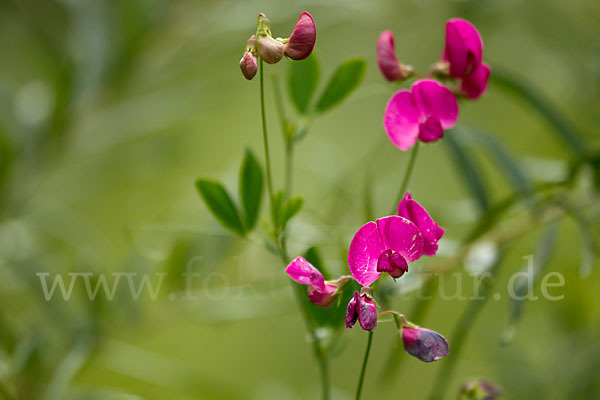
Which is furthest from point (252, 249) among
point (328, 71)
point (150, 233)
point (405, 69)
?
point (328, 71)

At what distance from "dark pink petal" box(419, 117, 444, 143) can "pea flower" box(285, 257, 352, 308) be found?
0.08 metres

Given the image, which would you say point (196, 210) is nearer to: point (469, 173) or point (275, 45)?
point (469, 173)

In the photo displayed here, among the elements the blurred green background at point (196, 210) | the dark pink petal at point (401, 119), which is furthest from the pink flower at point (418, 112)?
the blurred green background at point (196, 210)

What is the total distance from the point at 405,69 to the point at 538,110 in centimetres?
19

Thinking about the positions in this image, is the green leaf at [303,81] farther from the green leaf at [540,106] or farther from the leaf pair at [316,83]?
the green leaf at [540,106]

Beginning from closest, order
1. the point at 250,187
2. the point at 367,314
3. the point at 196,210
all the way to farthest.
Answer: the point at 367,314
the point at 250,187
the point at 196,210

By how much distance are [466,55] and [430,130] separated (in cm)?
4

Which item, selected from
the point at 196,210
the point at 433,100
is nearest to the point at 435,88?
the point at 433,100

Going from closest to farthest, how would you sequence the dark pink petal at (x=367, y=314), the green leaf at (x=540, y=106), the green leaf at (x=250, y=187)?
1. the dark pink petal at (x=367, y=314)
2. the green leaf at (x=250, y=187)
3. the green leaf at (x=540, y=106)

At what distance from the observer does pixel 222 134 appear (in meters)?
1.19

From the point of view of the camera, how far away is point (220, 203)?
1.07 ft

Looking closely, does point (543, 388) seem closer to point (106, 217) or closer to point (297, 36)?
point (297, 36)

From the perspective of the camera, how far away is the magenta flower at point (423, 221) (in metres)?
0.26

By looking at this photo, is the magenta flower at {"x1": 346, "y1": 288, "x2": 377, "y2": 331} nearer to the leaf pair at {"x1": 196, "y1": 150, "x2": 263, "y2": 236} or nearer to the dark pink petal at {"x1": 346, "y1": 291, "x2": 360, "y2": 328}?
the dark pink petal at {"x1": 346, "y1": 291, "x2": 360, "y2": 328}
